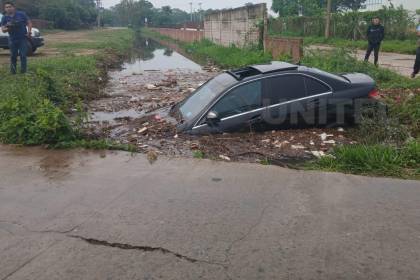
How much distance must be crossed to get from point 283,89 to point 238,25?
747 inches

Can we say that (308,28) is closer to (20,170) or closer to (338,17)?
(338,17)

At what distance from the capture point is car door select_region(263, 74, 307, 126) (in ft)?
22.4

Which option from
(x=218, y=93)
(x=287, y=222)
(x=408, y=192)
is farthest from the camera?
(x=218, y=93)

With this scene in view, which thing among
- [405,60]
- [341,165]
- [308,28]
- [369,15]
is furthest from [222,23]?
[341,165]

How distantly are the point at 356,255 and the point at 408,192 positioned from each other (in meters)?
1.73

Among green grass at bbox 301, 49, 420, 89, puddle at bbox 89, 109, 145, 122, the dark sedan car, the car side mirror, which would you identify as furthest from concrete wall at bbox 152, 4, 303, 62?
the car side mirror

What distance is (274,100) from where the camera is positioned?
22.4 feet

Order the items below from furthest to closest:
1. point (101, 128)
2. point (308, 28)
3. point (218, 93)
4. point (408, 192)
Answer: point (308, 28) → point (101, 128) → point (218, 93) → point (408, 192)

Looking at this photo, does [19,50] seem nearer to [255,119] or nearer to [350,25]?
[255,119]

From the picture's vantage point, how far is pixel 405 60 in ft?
55.0

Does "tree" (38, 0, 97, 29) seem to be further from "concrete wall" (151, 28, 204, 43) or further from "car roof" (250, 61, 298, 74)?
"car roof" (250, 61, 298, 74)

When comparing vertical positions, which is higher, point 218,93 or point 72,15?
point 72,15

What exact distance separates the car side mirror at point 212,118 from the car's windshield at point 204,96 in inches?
10.1

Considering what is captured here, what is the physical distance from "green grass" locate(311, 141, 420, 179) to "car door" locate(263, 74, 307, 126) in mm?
1169
